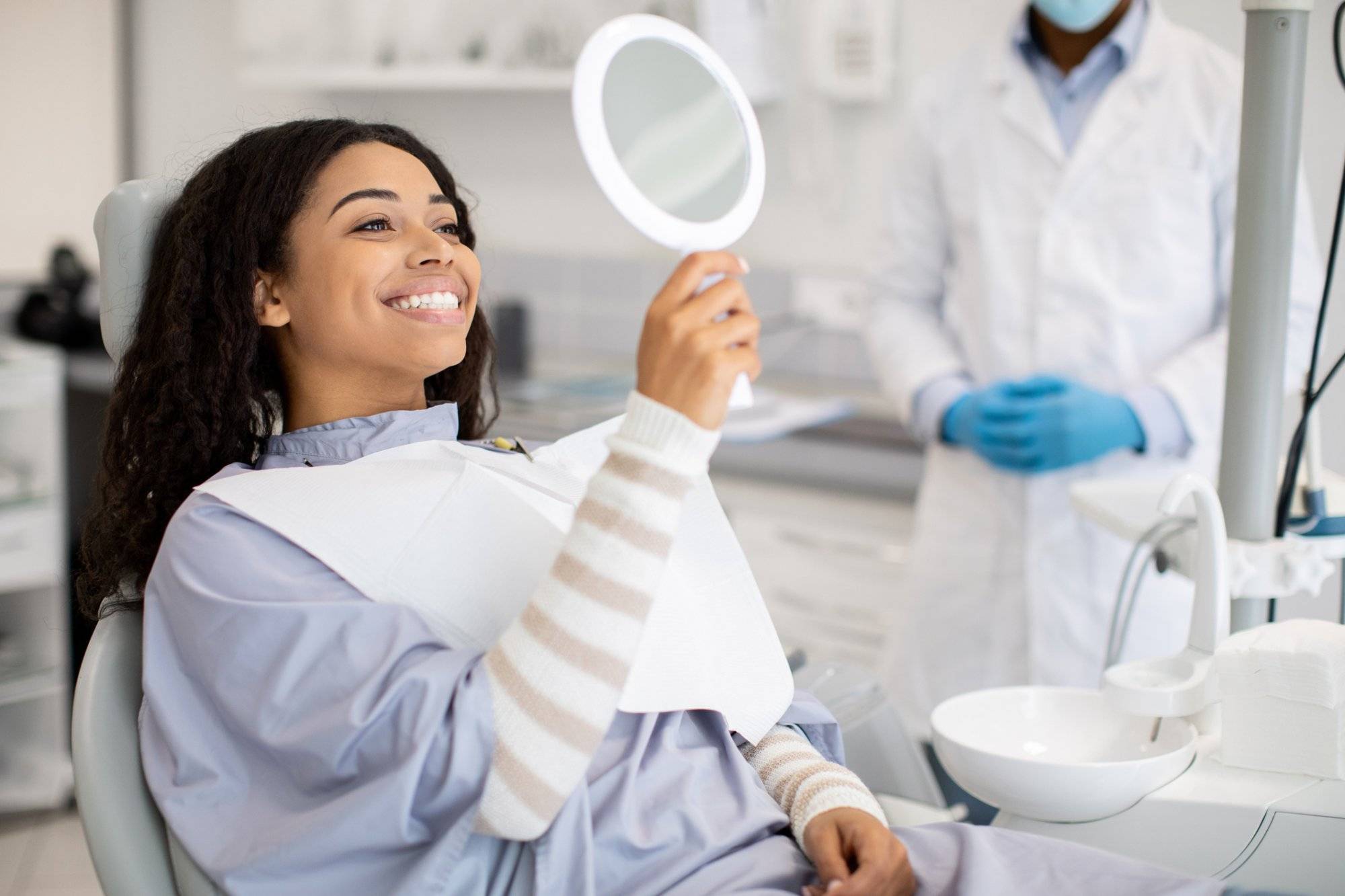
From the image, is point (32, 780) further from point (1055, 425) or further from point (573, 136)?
point (1055, 425)

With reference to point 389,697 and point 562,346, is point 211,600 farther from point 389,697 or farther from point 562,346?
point 562,346

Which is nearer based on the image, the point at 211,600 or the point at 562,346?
the point at 211,600

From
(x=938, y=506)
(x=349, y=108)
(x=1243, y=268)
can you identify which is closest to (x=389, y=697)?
(x=1243, y=268)

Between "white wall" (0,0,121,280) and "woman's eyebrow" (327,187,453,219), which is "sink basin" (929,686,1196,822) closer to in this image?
"woman's eyebrow" (327,187,453,219)

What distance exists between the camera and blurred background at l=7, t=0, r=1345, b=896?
2.59 meters

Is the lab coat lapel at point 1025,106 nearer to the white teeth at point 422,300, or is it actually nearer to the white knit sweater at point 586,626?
the white teeth at point 422,300

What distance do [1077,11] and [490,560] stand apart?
126cm

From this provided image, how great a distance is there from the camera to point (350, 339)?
1203 mm

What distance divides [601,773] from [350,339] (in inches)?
18.3

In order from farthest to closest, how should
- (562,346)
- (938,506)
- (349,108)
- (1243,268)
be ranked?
(349,108) < (562,346) < (938,506) < (1243,268)

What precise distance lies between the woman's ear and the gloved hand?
→ 104 centimetres

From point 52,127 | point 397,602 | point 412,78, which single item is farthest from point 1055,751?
point 52,127

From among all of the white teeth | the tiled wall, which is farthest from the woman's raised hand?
the tiled wall

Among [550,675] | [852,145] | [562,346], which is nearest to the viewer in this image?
[550,675]
